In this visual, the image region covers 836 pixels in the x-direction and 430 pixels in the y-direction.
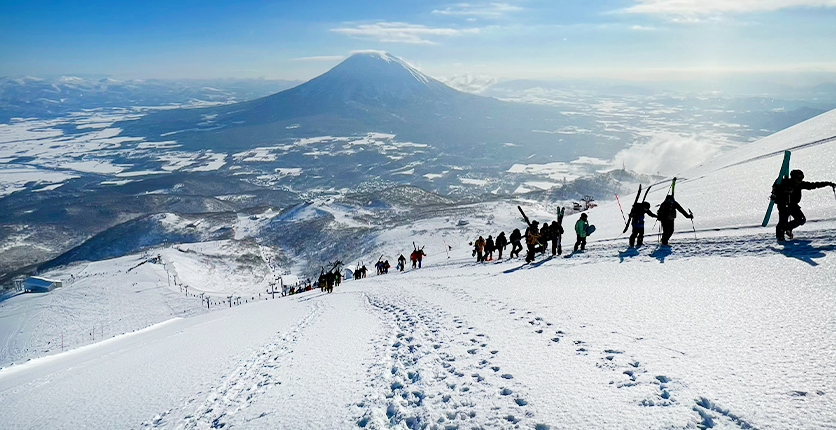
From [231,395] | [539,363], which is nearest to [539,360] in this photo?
[539,363]

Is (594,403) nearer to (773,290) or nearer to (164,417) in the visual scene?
(773,290)

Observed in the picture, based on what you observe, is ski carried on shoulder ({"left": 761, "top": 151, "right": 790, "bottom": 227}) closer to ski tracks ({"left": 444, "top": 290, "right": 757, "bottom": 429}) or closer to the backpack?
the backpack

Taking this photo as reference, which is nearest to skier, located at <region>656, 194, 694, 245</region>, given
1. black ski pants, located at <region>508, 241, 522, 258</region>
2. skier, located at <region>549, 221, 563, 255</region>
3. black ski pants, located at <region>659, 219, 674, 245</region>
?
black ski pants, located at <region>659, 219, 674, 245</region>

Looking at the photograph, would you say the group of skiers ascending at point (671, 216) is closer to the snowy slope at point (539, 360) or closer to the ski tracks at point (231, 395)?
the snowy slope at point (539, 360)

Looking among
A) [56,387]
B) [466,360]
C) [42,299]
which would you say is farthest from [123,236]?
[466,360]

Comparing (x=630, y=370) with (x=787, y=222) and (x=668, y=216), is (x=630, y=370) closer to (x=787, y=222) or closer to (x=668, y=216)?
(x=787, y=222)

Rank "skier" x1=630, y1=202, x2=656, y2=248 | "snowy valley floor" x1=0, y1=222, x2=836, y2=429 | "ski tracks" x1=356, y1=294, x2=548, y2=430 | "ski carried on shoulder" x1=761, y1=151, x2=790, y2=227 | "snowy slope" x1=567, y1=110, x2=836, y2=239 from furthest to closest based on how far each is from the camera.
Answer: "skier" x1=630, y1=202, x2=656, y2=248 → "snowy slope" x1=567, y1=110, x2=836, y2=239 → "ski carried on shoulder" x1=761, y1=151, x2=790, y2=227 → "ski tracks" x1=356, y1=294, x2=548, y2=430 → "snowy valley floor" x1=0, y1=222, x2=836, y2=429
